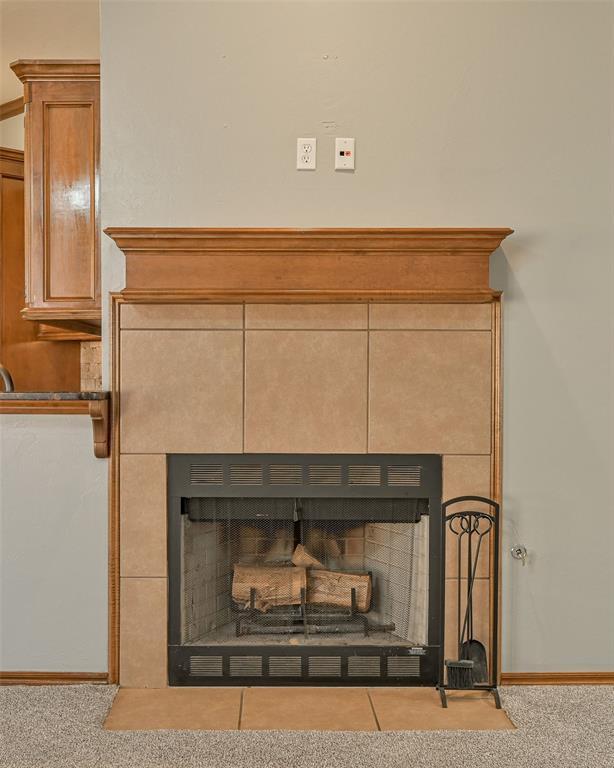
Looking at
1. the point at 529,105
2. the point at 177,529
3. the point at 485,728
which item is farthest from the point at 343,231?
the point at 485,728

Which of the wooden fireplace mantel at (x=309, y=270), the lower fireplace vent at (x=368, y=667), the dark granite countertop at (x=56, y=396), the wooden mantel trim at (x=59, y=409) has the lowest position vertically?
the lower fireplace vent at (x=368, y=667)

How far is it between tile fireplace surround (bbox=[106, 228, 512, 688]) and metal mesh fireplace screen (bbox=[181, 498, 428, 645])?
0.14 meters

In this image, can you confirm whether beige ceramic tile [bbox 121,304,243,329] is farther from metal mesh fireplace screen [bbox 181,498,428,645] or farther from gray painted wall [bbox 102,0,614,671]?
metal mesh fireplace screen [bbox 181,498,428,645]

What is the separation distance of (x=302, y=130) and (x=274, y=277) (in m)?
0.53

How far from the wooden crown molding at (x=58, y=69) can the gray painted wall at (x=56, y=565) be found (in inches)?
49.8

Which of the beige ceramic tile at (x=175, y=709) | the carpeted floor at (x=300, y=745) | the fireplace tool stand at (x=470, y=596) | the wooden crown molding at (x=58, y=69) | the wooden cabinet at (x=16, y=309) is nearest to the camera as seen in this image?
the carpeted floor at (x=300, y=745)

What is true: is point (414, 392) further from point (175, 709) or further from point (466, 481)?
point (175, 709)

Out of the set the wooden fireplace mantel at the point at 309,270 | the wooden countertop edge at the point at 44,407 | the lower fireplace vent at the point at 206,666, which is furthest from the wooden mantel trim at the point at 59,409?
the lower fireplace vent at the point at 206,666

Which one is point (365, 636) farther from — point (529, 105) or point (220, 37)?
point (220, 37)

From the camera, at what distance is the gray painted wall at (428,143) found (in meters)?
2.34

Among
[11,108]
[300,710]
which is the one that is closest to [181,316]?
[300,710]

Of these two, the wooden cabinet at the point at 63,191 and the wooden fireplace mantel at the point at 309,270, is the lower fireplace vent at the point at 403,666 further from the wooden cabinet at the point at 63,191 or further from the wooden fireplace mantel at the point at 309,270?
the wooden cabinet at the point at 63,191

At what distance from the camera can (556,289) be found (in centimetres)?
237

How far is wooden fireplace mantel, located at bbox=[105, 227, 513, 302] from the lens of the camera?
88.4 inches
